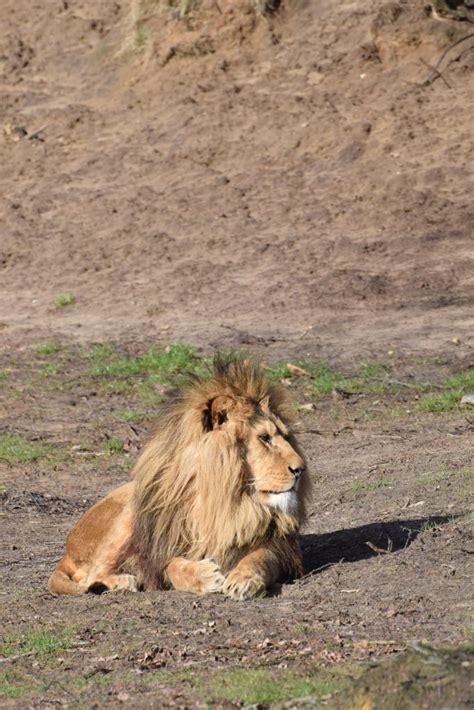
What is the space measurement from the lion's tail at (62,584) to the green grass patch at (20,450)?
11.9ft

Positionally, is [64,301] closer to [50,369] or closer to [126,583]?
[50,369]

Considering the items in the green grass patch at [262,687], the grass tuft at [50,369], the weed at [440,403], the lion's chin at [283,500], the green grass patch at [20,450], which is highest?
the grass tuft at [50,369]

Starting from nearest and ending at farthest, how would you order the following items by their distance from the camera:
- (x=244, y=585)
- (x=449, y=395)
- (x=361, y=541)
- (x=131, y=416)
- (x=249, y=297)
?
(x=244, y=585), (x=361, y=541), (x=449, y=395), (x=131, y=416), (x=249, y=297)

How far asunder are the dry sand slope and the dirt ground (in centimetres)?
3

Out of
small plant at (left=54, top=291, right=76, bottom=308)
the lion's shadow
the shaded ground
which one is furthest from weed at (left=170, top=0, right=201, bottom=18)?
the lion's shadow

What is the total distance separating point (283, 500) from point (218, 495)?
284mm

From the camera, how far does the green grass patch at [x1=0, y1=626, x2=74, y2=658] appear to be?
5438 mm

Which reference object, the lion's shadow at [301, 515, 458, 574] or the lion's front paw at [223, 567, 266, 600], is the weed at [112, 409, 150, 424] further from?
the lion's front paw at [223, 567, 266, 600]

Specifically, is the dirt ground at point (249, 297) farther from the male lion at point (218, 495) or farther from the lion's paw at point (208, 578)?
the male lion at point (218, 495)

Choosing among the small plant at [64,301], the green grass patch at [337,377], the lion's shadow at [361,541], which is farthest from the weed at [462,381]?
the small plant at [64,301]

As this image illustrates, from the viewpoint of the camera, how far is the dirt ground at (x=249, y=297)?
5180 millimetres

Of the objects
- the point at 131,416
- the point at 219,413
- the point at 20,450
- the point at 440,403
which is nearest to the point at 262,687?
the point at 219,413

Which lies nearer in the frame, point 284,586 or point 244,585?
point 244,585

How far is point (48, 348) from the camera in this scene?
13.0 metres
